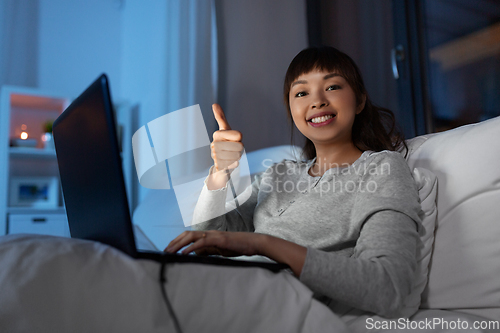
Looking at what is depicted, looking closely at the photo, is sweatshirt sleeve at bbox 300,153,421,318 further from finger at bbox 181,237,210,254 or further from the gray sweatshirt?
finger at bbox 181,237,210,254

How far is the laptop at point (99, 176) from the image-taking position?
492 millimetres

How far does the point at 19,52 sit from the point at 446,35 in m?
2.69

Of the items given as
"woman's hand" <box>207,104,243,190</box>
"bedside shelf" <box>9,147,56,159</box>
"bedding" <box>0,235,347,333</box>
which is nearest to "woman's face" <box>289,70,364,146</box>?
"woman's hand" <box>207,104,243,190</box>

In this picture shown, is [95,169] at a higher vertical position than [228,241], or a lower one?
higher

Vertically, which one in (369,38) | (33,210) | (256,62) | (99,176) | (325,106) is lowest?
(33,210)

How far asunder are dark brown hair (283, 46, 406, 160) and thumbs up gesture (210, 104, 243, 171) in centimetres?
28

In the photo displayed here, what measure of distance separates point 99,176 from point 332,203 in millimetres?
515

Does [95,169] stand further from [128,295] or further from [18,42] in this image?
[18,42]

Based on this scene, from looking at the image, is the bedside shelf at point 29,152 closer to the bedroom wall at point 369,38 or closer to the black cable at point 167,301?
the bedroom wall at point 369,38

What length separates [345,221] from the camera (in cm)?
82

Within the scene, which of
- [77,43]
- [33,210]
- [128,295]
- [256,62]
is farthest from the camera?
[77,43]

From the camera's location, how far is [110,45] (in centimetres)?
286

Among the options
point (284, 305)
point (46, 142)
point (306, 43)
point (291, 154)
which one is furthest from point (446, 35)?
point (46, 142)

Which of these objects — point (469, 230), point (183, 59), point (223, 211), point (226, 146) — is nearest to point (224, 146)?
point (226, 146)
